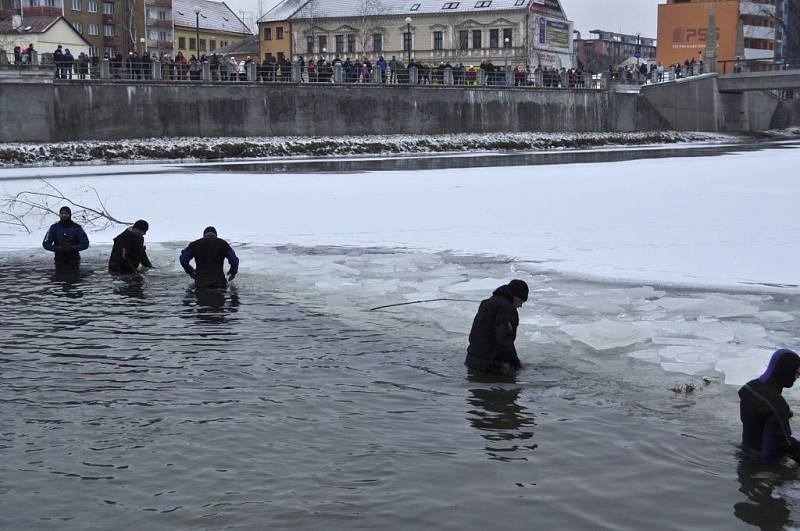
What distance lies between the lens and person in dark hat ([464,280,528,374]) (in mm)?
8633

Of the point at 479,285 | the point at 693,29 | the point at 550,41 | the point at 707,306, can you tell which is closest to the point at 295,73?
the point at 479,285

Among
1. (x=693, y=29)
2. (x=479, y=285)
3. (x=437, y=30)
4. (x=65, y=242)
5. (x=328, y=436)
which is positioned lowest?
(x=328, y=436)

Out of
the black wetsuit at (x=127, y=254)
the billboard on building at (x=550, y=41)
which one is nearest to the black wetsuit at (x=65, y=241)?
the black wetsuit at (x=127, y=254)

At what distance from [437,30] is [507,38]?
661 centimetres

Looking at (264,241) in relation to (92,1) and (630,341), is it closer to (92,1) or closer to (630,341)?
(630,341)

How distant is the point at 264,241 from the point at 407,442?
1065 centimetres

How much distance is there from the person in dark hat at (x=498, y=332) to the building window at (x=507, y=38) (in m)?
79.2

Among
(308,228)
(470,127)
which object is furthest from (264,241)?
(470,127)

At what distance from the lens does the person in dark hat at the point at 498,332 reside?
8.63 m

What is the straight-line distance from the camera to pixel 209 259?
12773 millimetres

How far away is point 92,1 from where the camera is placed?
91562mm

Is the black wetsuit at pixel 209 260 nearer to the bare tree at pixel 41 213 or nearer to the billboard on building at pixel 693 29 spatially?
the bare tree at pixel 41 213

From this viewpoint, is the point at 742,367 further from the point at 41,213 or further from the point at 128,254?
the point at 41,213

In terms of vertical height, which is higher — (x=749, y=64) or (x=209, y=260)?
(x=749, y=64)
